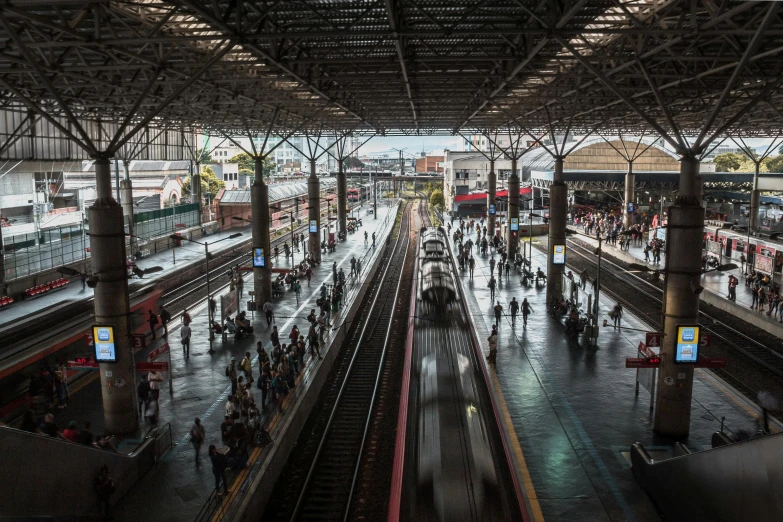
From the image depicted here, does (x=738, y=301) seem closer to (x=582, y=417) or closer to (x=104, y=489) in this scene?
(x=582, y=417)

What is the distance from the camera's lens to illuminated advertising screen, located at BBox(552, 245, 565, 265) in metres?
30.7

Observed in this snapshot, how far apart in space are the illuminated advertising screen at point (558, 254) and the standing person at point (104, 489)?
76.5 feet

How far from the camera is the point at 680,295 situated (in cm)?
1538

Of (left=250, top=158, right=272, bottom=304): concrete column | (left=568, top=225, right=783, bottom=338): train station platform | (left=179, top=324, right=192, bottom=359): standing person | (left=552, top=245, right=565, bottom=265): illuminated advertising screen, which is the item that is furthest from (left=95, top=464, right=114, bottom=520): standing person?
(left=552, top=245, right=565, bottom=265): illuminated advertising screen

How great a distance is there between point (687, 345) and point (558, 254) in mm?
15660

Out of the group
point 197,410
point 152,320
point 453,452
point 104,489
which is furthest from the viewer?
point 152,320

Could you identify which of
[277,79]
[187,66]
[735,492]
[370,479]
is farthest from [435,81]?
[735,492]

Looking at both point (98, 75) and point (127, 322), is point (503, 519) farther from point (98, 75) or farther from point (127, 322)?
point (98, 75)

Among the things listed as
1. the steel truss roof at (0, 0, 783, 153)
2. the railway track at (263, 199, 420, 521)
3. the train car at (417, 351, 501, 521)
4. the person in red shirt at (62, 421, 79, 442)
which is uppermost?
the steel truss roof at (0, 0, 783, 153)

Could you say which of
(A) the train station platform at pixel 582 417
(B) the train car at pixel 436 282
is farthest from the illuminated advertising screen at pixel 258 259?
(A) the train station platform at pixel 582 417

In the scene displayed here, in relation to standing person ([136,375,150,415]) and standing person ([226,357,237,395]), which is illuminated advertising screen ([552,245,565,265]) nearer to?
standing person ([226,357,237,395])

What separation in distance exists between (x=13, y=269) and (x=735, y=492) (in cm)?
2986

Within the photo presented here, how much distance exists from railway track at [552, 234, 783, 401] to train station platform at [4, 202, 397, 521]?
519 inches

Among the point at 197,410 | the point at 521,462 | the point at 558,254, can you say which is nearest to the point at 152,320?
the point at 197,410
